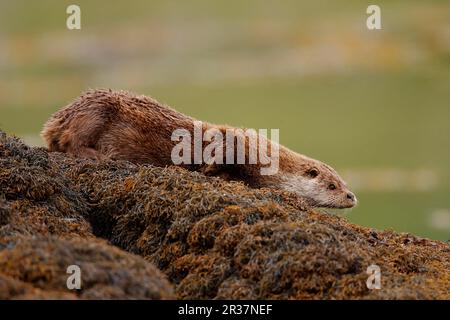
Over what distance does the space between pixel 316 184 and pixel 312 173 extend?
5.4 inches

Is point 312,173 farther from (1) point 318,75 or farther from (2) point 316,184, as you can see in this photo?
(1) point 318,75

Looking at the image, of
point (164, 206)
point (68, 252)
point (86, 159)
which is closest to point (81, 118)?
point (86, 159)

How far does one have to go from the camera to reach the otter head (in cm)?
1201

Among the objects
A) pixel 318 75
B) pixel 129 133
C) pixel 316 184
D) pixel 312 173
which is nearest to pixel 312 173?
pixel 312 173

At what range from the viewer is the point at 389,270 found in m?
8.31

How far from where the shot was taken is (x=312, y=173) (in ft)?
40.0

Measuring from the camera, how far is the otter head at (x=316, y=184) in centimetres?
1201

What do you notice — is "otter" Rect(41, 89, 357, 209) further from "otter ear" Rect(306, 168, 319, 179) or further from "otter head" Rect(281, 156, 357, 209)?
"otter ear" Rect(306, 168, 319, 179)

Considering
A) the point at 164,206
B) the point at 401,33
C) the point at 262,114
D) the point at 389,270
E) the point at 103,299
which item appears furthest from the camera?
the point at 401,33

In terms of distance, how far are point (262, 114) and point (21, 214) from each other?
2613cm

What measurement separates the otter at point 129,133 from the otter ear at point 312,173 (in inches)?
9.8

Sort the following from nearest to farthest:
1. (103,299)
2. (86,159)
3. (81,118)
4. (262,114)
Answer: (103,299) < (86,159) < (81,118) < (262,114)
